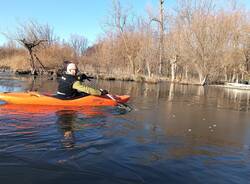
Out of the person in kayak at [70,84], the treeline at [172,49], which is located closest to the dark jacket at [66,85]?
the person in kayak at [70,84]

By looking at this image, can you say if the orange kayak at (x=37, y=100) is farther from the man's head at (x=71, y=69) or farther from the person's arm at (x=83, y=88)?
the man's head at (x=71, y=69)

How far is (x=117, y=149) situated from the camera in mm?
5820

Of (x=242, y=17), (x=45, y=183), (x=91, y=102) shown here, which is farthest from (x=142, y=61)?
(x=45, y=183)

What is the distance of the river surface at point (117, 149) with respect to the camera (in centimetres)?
455

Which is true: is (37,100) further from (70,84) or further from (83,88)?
(83,88)

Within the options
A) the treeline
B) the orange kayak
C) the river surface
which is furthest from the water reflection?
the treeline

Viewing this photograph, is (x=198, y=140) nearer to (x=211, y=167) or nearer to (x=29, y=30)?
(x=211, y=167)

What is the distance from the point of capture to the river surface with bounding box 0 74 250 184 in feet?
14.9

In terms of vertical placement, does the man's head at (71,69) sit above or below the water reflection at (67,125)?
above

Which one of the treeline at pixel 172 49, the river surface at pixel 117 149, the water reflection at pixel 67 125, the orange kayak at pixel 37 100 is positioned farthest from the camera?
the treeline at pixel 172 49

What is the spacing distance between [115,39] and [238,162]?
36.6 meters

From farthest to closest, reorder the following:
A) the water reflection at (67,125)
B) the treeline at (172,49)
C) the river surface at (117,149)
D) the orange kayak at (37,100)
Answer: the treeline at (172,49), the orange kayak at (37,100), the water reflection at (67,125), the river surface at (117,149)

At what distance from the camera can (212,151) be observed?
239 inches

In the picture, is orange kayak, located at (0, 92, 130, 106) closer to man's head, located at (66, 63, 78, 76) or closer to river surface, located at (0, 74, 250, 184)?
river surface, located at (0, 74, 250, 184)
